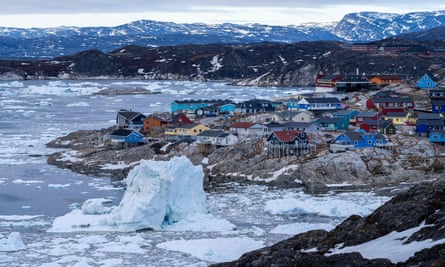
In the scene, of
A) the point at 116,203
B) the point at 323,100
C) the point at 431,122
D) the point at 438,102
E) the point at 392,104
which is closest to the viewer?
the point at 116,203

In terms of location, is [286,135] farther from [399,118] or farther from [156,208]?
[156,208]

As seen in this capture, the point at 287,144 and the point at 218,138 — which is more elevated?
the point at 287,144

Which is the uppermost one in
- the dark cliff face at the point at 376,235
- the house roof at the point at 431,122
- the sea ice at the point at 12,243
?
the dark cliff face at the point at 376,235

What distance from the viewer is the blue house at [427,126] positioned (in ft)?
140

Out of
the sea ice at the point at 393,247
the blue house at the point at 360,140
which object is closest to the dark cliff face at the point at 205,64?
the blue house at the point at 360,140

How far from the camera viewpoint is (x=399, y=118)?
47.6 meters

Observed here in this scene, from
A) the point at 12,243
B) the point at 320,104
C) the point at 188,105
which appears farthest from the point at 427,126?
the point at 12,243

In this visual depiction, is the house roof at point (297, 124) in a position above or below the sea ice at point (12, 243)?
above

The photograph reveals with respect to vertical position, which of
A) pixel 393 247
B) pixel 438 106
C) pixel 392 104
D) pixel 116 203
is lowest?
pixel 116 203

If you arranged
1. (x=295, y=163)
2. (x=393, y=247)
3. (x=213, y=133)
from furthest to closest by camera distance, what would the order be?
(x=213, y=133), (x=295, y=163), (x=393, y=247)

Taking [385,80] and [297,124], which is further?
[385,80]

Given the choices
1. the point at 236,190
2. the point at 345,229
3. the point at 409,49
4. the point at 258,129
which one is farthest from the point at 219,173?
the point at 409,49

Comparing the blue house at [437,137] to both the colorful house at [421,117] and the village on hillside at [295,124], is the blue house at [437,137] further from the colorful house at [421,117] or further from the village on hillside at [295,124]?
the colorful house at [421,117]

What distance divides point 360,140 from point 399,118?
920 cm
